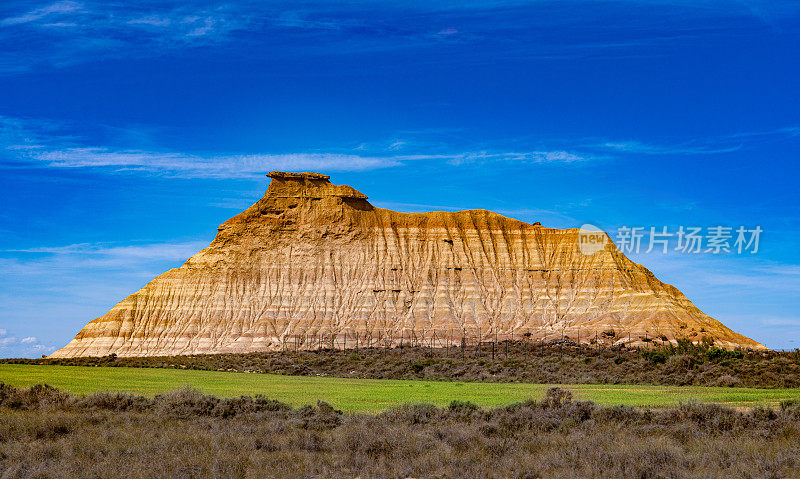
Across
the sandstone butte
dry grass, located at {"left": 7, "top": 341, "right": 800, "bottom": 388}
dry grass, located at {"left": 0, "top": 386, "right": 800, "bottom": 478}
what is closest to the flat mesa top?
the sandstone butte

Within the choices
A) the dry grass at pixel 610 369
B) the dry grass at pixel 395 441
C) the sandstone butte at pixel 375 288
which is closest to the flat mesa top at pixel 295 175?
the sandstone butte at pixel 375 288

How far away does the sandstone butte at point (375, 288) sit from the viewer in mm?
99250

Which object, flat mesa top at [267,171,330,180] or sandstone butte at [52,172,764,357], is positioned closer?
sandstone butte at [52,172,764,357]

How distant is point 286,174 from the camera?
412 ft

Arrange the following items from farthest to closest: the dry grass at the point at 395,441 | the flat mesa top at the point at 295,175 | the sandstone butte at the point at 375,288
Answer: the flat mesa top at the point at 295,175 → the sandstone butte at the point at 375,288 → the dry grass at the point at 395,441

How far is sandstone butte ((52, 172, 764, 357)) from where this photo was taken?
326ft

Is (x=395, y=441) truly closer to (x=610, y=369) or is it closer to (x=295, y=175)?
(x=610, y=369)

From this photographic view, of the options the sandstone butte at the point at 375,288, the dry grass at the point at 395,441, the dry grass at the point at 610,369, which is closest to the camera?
the dry grass at the point at 395,441

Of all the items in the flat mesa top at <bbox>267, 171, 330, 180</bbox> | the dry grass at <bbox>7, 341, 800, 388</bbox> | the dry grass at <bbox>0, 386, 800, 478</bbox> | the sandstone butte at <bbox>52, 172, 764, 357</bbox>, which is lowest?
the dry grass at <bbox>0, 386, 800, 478</bbox>

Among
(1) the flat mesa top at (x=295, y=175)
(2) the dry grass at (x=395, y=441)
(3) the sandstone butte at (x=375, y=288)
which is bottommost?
(2) the dry grass at (x=395, y=441)

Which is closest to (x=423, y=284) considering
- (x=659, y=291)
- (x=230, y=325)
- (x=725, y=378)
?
(x=230, y=325)

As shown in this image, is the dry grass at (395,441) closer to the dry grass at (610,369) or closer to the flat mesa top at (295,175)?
the dry grass at (610,369)

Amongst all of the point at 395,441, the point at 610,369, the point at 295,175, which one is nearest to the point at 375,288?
the point at 295,175

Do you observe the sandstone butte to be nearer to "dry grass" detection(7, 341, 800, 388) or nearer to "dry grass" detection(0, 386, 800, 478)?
"dry grass" detection(7, 341, 800, 388)
